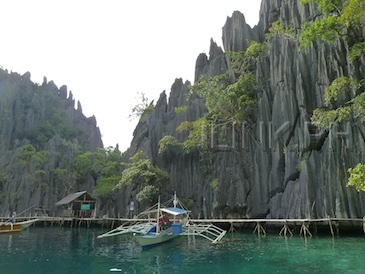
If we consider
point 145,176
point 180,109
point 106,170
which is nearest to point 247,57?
point 180,109

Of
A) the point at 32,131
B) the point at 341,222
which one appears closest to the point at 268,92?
the point at 341,222

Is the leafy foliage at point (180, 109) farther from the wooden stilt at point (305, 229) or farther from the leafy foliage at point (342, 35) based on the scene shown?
the wooden stilt at point (305, 229)

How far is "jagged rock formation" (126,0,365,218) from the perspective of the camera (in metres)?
23.1

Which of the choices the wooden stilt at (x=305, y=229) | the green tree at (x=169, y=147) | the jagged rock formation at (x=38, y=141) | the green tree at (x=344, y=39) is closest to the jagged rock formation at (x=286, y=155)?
the wooden stilt at (x=305, y=229)

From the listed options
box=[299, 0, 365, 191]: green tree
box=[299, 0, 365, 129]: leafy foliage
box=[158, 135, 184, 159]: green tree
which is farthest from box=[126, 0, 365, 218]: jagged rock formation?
box=[299, 0, 365, 129]: leafy foliage

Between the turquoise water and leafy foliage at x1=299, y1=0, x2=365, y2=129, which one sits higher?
leafy foliage at x1=299, y1=0, x2=365, y2=129

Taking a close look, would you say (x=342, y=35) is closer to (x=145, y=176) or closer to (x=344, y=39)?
(x=344, y=39)

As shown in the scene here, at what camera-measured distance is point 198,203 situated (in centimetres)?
3541

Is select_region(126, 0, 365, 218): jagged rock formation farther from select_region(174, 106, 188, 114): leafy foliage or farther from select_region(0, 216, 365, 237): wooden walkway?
select_region(174, 106, 188, 114): leafy foliage

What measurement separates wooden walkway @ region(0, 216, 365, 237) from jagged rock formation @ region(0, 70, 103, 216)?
468 cm

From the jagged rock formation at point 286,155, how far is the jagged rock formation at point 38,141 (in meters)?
19.5

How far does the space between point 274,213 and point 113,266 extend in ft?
57.5

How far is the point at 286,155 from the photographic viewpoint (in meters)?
27.7

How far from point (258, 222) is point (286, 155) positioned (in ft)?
21.1
